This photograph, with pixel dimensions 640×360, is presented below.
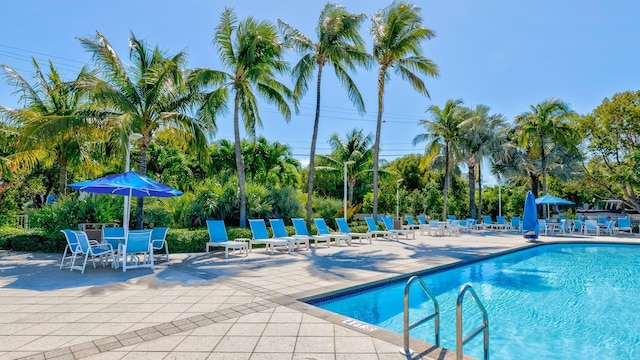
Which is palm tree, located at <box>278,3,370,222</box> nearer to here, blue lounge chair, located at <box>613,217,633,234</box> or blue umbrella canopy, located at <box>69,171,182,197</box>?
blue umbrella canopy, located at <box>69,171,182,197</box>

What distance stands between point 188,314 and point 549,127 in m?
26.7

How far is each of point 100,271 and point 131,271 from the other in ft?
2.20

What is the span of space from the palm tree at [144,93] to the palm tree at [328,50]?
4.92 metres

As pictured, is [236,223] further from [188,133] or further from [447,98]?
[447,98]

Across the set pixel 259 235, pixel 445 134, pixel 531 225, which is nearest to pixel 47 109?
pixel 259 235

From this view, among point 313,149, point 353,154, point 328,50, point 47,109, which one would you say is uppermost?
point 328,50

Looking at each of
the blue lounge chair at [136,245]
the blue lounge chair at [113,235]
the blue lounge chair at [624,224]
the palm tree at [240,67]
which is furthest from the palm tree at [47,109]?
the blue lounge chair at [624,224]

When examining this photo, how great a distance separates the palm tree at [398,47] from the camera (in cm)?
1700

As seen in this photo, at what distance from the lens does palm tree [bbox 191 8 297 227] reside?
1348 cm

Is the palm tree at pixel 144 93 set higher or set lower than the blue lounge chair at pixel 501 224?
higher

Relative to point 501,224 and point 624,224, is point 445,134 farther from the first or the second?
point 624,224

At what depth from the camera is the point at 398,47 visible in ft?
56.2

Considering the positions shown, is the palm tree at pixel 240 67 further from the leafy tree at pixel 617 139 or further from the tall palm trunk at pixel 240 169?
the leafy tree at pixel 617 139

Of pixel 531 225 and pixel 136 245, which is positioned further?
pixel 531 225
